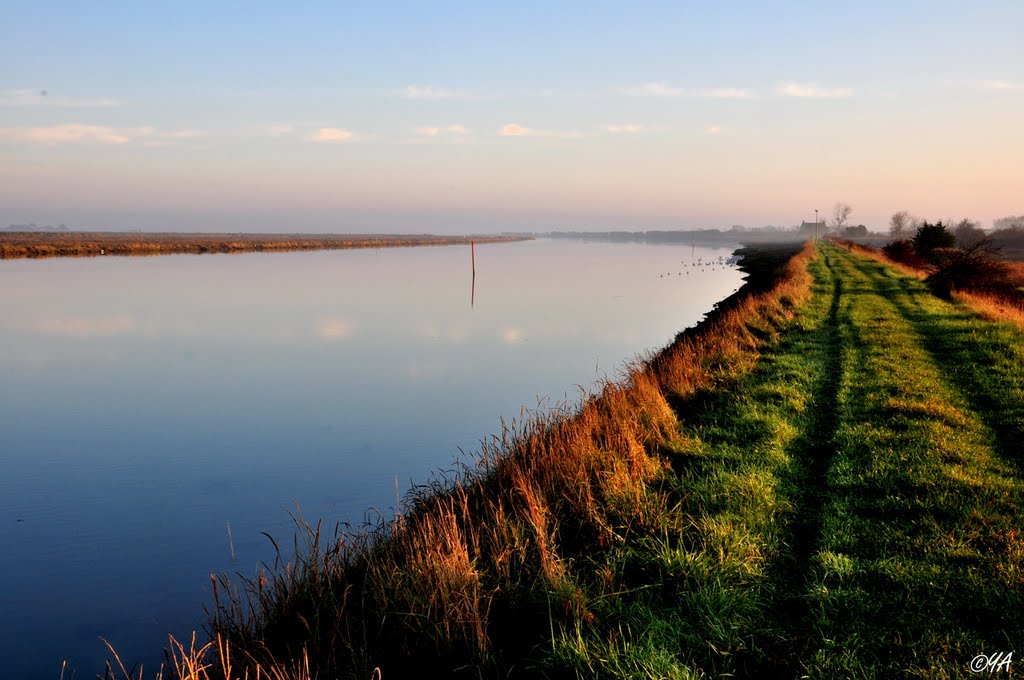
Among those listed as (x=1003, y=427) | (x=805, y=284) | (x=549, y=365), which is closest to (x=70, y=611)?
(x=1003, y=427)

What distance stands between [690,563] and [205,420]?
12.1 m

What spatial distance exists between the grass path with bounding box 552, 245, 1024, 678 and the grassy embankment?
0.02 m

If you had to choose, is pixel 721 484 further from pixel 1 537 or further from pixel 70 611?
pixel 1 537

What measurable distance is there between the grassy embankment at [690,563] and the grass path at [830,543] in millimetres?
23

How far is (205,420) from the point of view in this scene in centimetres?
1436

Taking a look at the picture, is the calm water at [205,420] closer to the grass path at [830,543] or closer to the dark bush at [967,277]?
the grass path at [830,543]

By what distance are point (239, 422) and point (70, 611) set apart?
23.8 ft

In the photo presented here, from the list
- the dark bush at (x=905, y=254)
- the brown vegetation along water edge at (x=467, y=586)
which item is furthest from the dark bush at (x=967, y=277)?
the brown vegetation along water edge at (x=467, y=586)

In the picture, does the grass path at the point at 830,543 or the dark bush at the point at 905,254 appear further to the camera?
the dark bush at the point at 905,254

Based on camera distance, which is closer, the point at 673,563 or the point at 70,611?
the point at 673,563

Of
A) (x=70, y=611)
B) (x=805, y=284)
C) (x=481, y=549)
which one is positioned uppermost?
(x=805, y=284)

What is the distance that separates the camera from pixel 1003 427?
9.60 m

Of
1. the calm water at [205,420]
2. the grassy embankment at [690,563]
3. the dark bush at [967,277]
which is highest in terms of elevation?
the dark bush at [967,277]

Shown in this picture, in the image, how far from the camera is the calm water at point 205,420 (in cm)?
770
